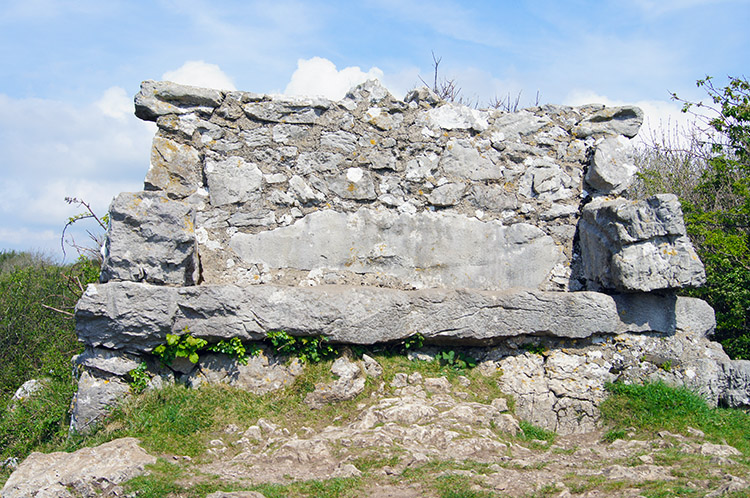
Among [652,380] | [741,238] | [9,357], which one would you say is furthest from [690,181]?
[9,357]

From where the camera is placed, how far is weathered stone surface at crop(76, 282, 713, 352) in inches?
167

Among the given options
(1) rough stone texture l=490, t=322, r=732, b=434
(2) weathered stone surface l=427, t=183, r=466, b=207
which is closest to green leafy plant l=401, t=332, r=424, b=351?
(1) rough stone texture l=490, t=322, r=732, b=434

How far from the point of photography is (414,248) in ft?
16.4

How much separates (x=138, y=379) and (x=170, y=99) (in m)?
2.21

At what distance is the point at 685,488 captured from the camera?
3.07 metres

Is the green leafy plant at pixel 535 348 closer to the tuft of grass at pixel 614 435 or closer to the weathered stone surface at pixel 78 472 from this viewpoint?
the tuft of grass at pixel 614 435

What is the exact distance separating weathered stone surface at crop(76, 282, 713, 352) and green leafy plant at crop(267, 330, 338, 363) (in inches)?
3.3

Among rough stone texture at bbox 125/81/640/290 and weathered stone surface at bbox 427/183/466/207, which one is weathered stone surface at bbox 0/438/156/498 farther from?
weathered stone surface at bbox 427/183/466/207

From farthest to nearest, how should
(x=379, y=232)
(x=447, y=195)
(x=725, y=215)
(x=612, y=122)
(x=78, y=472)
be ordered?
(x=725, y=215), (x=612, y=122), (x=447, y=195), (x=379, y=232), (x=78, y=472)

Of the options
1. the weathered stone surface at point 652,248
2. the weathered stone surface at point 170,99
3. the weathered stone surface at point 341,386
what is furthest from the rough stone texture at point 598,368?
the weathered stone surface at point 170,99

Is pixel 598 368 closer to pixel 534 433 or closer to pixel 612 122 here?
pixel 534 433

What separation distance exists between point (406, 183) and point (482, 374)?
1703 mm

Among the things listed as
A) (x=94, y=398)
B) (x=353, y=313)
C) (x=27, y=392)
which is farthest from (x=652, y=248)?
(x=27, y=392)

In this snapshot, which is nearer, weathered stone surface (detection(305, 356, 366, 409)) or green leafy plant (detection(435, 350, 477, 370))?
weathered stone surface (detection(305, 356, 366, 409))
